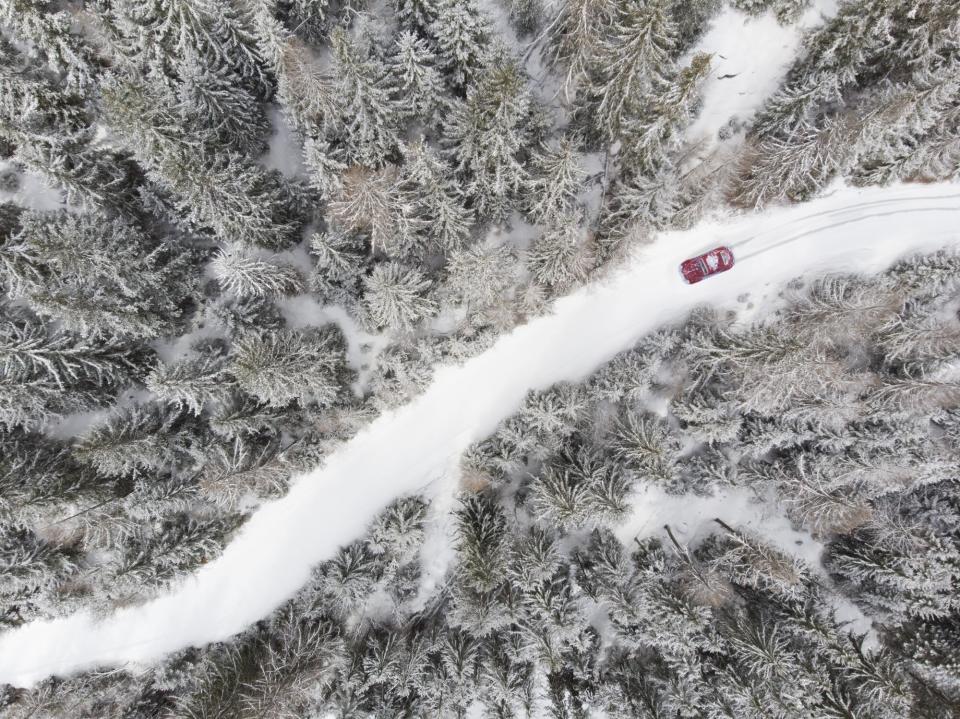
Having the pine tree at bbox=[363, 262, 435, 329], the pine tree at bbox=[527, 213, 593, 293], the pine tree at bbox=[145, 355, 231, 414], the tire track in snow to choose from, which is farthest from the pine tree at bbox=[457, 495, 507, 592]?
the tire track in snow

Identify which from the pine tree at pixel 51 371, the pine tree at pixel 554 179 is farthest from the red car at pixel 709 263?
the pine tree at pixel 51 371

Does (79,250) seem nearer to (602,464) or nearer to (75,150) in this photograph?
(75,150)

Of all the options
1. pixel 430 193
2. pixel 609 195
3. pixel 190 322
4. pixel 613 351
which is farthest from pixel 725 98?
pixel 190 322

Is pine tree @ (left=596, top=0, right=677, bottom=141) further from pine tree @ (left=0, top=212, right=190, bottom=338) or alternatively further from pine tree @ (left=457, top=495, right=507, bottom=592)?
pine tree @ (left=0, top=212, right=190, bottom=338)

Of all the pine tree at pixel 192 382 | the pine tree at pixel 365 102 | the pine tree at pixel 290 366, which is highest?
the pine tree at pixel 365 102

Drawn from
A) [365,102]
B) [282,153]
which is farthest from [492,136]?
[282,153]

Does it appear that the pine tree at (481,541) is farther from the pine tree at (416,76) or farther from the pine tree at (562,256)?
the pine tree at (416,76)
